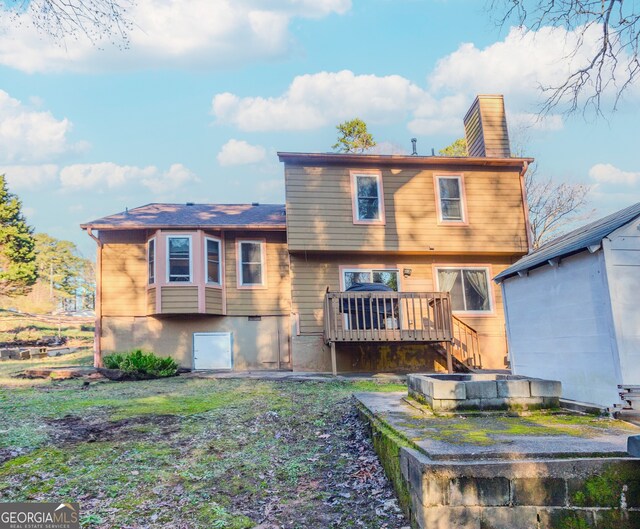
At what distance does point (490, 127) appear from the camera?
545 inches

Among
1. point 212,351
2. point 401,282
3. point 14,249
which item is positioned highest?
point 14,249

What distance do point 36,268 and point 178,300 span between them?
19.3 m

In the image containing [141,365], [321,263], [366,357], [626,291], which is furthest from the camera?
[321,263]

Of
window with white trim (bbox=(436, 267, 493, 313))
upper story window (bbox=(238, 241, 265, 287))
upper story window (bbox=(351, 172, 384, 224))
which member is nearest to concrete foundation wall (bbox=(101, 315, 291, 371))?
upper story window (bbox=(238, 241, 265, 287))

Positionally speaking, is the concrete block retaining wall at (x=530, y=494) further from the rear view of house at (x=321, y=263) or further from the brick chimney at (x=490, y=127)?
the brick chimney at (x=490, y=127)

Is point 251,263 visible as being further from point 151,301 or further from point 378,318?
point 378,318

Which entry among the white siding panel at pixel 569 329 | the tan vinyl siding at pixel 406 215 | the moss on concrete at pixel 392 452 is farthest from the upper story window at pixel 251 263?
the moss on concrete at pixel 392 452

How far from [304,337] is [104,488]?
860 cm

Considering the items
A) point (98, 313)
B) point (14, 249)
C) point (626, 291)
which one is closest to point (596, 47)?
point (626, 291)

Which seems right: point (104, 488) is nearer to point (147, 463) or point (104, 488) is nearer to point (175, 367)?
point (147, 463)

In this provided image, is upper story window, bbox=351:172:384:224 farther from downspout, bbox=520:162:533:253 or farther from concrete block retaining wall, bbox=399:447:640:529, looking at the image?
concrete block retaining wall, bbox=399:447:640:529

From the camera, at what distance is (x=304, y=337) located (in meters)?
12.2

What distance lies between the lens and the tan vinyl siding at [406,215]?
12320 millimetres

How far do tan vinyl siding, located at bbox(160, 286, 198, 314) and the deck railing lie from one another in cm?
406
